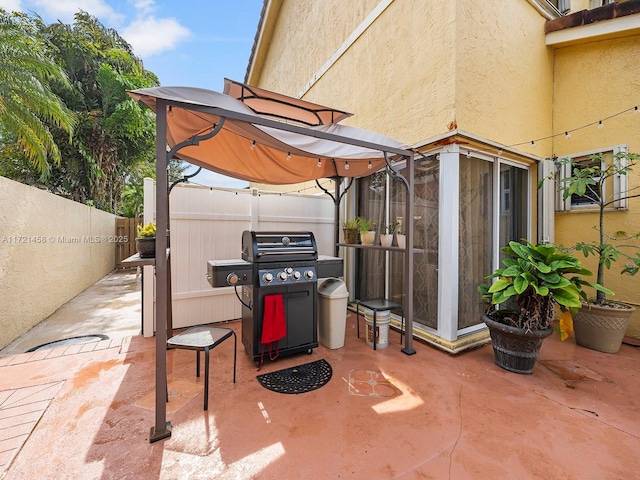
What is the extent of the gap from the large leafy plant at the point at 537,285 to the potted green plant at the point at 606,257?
755 mm

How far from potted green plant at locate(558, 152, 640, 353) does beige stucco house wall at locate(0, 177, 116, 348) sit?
7.09 m

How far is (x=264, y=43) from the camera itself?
9969mm

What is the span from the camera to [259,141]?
10.2 feet

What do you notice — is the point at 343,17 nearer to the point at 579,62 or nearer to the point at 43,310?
the point at 579,62

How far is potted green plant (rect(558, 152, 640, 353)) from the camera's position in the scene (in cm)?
344

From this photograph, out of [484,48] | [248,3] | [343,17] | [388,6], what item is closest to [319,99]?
[343,17]

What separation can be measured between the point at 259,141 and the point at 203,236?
1970 millimetres

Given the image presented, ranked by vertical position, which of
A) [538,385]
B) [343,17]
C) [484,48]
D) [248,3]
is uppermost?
[248,3]

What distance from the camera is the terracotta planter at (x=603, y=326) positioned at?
344 centimetres

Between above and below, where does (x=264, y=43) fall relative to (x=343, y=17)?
above

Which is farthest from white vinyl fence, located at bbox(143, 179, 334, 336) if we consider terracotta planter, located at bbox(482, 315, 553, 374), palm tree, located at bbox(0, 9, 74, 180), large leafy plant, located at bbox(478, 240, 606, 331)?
palm tree, located at bbox(0, 9, 74, 180)

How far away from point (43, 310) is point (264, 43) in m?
10.1

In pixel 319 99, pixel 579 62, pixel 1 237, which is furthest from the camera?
pixel 319 99

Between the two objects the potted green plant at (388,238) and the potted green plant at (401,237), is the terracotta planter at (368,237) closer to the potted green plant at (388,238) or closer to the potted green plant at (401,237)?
the potted green plant at (388,238)
